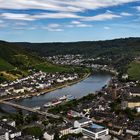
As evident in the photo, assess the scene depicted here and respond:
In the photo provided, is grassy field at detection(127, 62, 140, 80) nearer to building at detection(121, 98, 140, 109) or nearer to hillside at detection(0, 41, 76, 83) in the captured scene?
hillside at detection(0, 41, 76, 83)

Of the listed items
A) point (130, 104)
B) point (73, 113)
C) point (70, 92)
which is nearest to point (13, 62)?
point (70, 92)

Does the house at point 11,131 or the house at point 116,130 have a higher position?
the house at point 11,131

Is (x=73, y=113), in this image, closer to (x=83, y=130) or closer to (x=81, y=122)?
(x=81, y=122)

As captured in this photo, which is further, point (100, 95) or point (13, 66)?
point (13, 66)

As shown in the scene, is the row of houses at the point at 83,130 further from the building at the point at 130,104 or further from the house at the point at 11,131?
the building at the point at 130,104

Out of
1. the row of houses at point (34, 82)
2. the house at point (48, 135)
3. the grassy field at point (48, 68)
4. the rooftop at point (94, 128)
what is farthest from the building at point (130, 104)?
the grassy field at point (48, 68)

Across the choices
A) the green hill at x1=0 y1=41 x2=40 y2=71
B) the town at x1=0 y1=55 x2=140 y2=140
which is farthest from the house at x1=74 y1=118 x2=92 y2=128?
the green hill at x1=0 y1=41 x2=40 y2=71

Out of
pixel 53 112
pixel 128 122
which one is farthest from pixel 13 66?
pixel 128 122

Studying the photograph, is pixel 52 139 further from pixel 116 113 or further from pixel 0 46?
pixel 0 46

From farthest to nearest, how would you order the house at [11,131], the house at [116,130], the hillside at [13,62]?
the hillside at [13,62], the house at [116,130], the house at [11,131]
